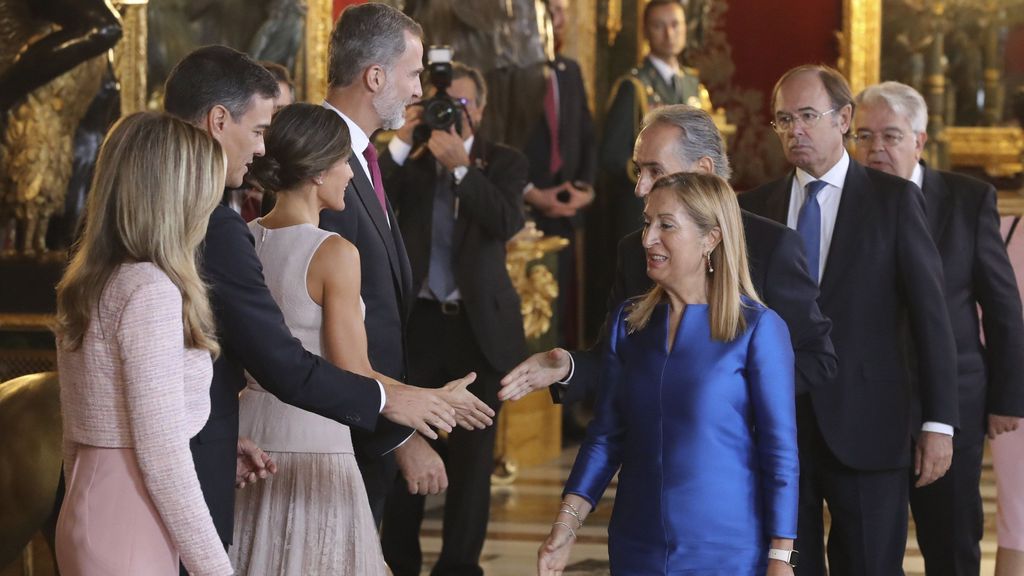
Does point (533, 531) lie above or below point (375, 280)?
below

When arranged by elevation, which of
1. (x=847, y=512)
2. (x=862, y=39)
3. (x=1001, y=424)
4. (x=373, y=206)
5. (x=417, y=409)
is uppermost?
(x=862, y=39)

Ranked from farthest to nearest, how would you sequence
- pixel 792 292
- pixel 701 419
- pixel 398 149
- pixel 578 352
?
pixel 398 149
pixel 792 292
pixel 578 352
pixel 701 419

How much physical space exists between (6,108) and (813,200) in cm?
359

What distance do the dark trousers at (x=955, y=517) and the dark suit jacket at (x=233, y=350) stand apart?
86.4 inches

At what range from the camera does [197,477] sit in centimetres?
279

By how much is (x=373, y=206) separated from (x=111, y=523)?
4.35 feet

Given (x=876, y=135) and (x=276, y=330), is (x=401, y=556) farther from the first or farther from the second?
(x=276, y=330)

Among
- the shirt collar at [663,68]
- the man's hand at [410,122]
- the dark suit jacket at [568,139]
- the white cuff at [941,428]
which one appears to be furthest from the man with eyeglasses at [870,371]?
the shirt collar at [663,68]

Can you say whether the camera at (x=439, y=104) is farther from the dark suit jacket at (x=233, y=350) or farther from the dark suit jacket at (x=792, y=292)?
the dark suit jacket at (x=233, y=350)

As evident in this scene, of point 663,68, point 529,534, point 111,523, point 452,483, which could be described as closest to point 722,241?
point 111,523

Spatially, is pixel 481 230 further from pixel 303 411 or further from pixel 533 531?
pixel 303 411

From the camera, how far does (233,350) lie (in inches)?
120

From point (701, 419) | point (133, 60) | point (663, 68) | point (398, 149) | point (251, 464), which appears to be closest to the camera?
point (701, 419)

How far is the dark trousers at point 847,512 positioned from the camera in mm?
4055
